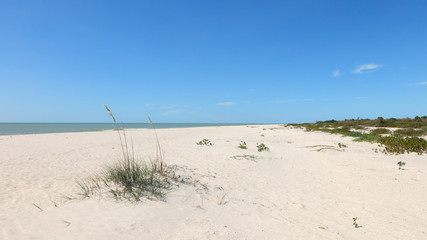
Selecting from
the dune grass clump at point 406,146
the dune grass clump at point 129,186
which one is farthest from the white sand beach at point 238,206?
the dune grass clump at point 406,146

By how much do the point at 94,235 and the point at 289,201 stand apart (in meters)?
4.14

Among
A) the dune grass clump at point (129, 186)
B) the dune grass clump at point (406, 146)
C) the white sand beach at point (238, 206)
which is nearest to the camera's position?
the white sand beach at point (238, 206)

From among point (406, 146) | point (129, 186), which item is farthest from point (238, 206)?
point (406, 146)

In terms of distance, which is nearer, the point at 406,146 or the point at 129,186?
the point at 129,186

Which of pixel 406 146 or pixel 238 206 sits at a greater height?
pixel 406 146

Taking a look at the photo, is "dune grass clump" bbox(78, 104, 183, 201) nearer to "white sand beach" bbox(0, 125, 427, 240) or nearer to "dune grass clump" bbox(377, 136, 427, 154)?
"white sand beach" bbox(0, 125, 427, 240)

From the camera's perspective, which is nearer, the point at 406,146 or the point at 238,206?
the point at 238,206

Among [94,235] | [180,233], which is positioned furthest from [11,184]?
[180,233]

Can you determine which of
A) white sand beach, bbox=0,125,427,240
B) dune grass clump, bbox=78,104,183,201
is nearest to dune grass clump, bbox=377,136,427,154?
white sand beach, bbox=0,125,427,240

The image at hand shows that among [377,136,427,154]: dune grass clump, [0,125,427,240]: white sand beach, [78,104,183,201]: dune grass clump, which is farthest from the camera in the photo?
[377,136,427,154]: dune grass clump

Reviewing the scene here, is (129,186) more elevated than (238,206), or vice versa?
(129,186)

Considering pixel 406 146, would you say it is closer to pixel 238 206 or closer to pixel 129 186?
pixel 238 206

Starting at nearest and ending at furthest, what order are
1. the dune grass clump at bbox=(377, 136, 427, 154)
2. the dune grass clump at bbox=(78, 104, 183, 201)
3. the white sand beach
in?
the white sand beach → the dune grass clump at bbox=(78, 104, 183, 201) → the dune grass clump at bbox=(377, 136, 427, 154)

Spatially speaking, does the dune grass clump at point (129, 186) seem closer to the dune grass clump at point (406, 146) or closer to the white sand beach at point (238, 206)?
the white sand beach at point (238, 206)
